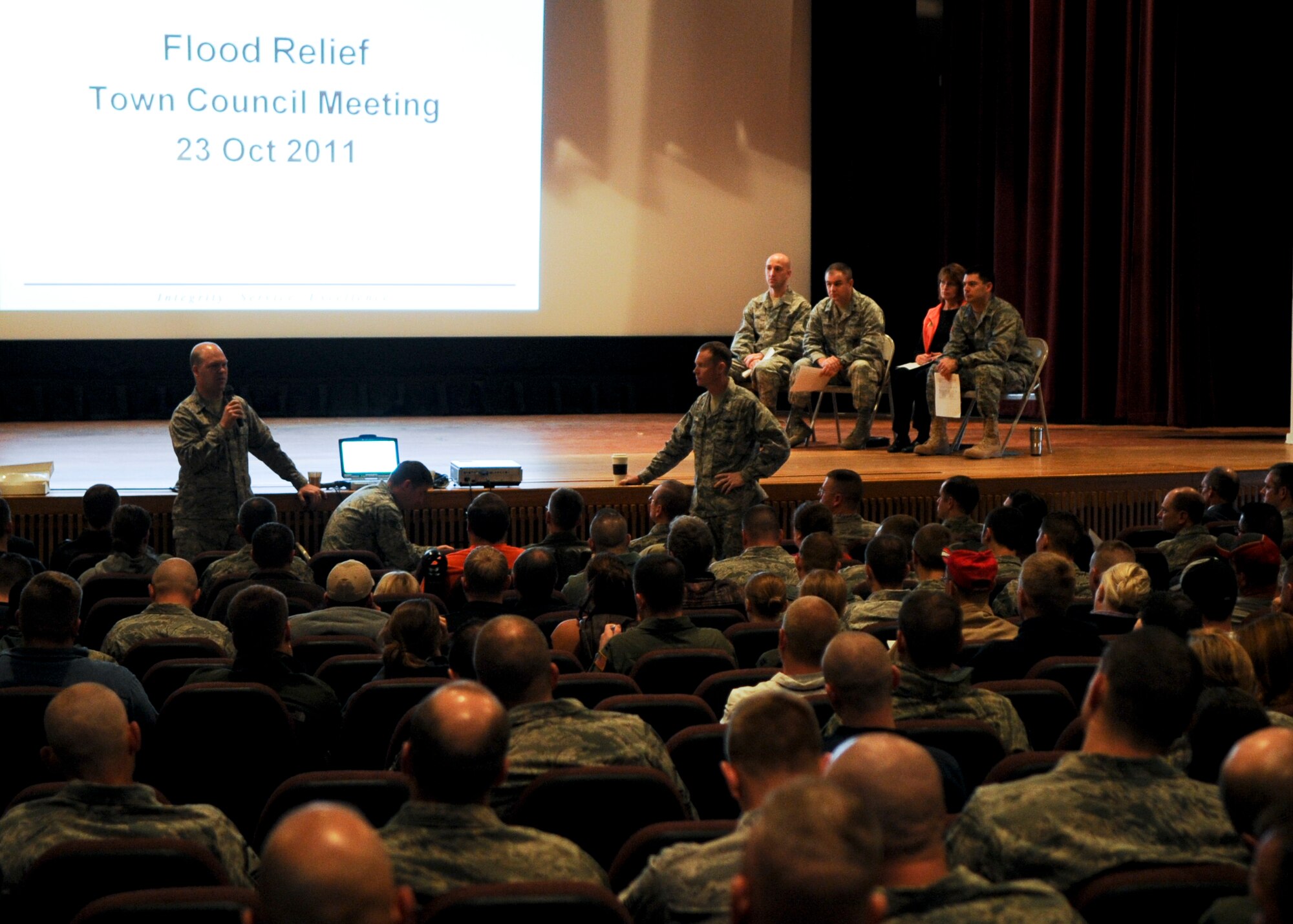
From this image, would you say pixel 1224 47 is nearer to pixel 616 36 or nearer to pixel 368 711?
pixel 616 36

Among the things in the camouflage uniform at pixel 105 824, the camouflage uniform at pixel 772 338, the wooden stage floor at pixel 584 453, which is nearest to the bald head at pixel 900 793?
the camouflage uniform at pixel 105 824

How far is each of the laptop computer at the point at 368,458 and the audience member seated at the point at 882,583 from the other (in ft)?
11.3

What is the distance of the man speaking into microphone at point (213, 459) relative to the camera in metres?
6.43

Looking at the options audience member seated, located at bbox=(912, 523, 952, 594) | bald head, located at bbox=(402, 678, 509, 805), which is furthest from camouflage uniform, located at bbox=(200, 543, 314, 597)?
bald head, located at bbox=(402, 678, 509, 805)

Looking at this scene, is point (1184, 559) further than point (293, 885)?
Yes

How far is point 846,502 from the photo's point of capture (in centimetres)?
605

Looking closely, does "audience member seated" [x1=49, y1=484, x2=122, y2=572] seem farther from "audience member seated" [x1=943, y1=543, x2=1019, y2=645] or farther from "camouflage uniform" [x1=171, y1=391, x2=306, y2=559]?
"audience member seated" [x1=943, y1=543, x2=1019, y2=645]

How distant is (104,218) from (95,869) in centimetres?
939

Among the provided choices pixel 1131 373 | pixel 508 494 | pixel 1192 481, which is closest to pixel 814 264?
pixel 1131 373

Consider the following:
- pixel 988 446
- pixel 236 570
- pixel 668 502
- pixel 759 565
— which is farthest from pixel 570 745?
pixel 988 446

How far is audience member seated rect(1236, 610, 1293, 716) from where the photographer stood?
322 centimetres

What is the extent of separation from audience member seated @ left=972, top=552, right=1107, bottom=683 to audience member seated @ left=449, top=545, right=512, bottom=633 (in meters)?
1.35

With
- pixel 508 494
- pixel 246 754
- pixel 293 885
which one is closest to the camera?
pixel 293 885

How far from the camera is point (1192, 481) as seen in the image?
7793 millimetres
